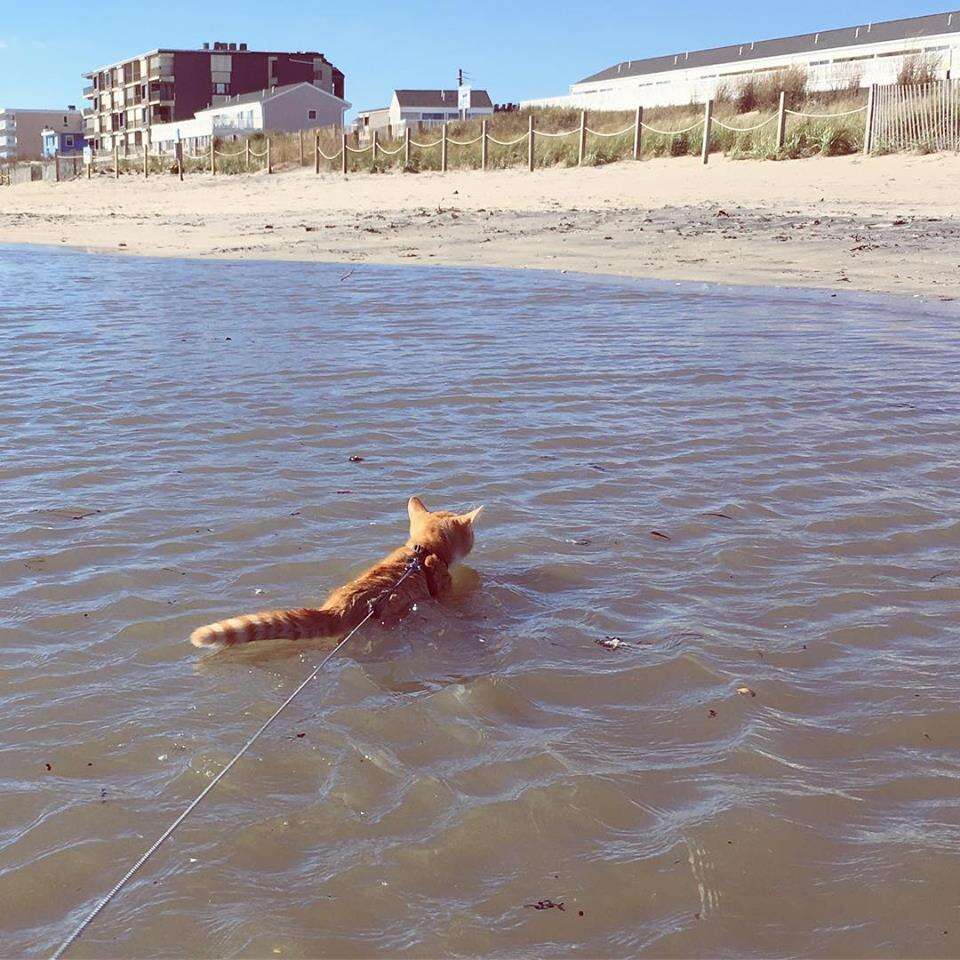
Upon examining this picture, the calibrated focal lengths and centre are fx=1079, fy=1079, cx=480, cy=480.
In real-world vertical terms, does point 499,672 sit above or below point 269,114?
below

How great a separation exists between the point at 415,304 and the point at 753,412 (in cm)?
545

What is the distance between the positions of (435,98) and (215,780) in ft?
309

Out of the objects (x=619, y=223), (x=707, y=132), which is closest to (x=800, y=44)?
(x=707, y=132)

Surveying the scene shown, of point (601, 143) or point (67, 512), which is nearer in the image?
point (67, 512)

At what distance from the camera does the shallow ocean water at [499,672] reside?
93.7 inches

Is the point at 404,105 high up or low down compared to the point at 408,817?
up

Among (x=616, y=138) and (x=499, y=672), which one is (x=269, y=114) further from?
(x=499, y=672)

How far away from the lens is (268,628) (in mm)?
3361

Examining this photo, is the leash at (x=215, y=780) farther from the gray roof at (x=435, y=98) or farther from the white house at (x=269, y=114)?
the gray roof at (x=435, y=98)

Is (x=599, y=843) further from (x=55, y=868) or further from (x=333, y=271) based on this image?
(x=333, y=271)

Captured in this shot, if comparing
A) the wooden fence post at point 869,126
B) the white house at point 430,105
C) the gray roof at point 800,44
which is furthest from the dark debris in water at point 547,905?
the white house at point 430,105

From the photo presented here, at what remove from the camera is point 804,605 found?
3924mm

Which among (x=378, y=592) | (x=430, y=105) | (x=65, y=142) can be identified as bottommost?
(x=378, y=592)

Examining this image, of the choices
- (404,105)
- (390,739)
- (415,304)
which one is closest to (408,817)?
(390,739)
